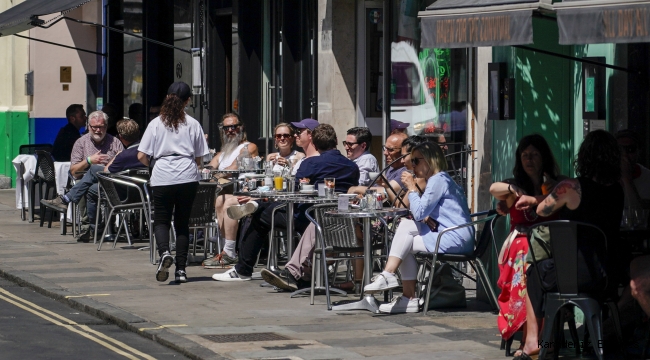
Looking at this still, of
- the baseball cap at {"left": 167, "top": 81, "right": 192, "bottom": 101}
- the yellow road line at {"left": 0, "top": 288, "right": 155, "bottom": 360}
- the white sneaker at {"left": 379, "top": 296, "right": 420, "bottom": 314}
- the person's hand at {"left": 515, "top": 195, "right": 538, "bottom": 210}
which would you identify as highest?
the baseball cap at {"left": 167, "top": 81, "right": 192, "bottom": 101}

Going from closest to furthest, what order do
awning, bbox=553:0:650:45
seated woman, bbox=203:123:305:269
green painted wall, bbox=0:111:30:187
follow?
awning, bbox=553:0:650:45
seated woman, bbox=203:123:305:269
green painted wall, bbox=0:111:30:187

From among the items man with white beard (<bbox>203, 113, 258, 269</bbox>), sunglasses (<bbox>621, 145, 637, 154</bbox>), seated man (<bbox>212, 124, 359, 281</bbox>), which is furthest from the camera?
man with white beard (<bbox>203, 113, 258, 269</bbox>)

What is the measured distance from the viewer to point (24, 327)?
8891 millimetres

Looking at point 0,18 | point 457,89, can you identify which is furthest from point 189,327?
point 0,18

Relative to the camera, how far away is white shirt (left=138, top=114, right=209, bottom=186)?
1089 cm

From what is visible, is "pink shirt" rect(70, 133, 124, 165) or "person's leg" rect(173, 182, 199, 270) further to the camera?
"pink shirt" rect(70, 133, 124, 165)

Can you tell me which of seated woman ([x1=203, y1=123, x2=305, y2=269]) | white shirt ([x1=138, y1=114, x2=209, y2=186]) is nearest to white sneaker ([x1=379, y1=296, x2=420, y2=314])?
seated woman ([x1=203, y1=123, x2=305, y2=269])

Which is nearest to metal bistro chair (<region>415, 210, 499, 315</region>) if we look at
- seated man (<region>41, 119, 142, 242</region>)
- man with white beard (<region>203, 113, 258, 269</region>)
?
man with white beard (<region>203, 113, 258, 269</region>)

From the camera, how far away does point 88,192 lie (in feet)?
47.4

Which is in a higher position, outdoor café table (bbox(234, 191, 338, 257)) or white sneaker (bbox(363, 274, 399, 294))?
outdoor café table (bbox(234, 191, 338, 257))

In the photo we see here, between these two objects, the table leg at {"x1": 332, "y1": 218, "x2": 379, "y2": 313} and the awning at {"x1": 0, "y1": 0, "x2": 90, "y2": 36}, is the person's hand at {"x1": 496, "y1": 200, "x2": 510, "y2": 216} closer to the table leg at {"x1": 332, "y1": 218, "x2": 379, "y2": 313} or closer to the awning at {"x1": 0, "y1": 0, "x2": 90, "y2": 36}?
the table leg at {"x1": 332, "y1": 218, "x2": 379, "y2": 313}

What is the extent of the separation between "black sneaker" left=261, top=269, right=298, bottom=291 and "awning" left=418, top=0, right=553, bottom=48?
288cm

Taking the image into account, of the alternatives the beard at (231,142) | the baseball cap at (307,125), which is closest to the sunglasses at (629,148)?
the baseball cap at (307,125)

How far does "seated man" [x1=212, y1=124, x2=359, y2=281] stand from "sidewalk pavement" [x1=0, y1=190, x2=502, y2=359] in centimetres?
19
